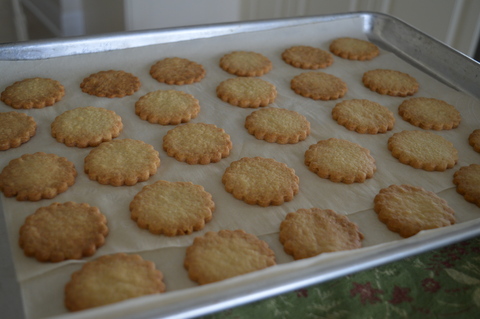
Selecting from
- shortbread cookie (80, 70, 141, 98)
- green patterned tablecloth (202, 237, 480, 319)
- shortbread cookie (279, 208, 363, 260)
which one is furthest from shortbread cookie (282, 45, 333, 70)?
green patterned tablecloth (202, 237, 480, 319)

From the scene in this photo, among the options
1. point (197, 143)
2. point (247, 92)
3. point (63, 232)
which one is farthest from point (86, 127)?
point (247, 92)

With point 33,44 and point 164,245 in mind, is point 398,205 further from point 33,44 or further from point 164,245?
point 33,44

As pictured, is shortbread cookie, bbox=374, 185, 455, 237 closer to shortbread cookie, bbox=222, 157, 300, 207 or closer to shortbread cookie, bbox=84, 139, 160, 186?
shortbread cookie, bbox=222, 157, 300, 207

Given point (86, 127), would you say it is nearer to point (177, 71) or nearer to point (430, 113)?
point (177, 71)

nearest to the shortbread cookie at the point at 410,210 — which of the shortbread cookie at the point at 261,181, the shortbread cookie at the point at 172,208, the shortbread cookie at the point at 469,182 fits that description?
the shortbread cookie at the point at 469,182

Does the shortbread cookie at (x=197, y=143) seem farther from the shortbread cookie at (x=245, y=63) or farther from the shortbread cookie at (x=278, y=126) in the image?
the shortbread cookie at (x=245, y=63)

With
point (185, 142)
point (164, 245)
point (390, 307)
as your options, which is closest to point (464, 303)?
point (390, 307)

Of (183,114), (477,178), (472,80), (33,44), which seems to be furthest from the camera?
(472,80)
